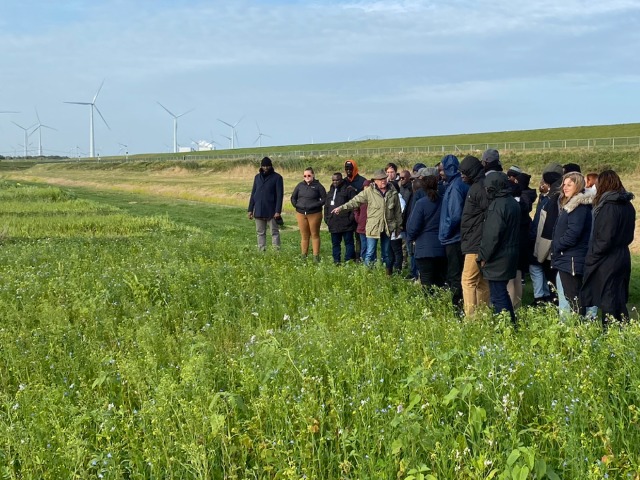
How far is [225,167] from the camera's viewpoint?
3115 inches

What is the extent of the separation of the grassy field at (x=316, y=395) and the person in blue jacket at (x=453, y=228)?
1.40 metres

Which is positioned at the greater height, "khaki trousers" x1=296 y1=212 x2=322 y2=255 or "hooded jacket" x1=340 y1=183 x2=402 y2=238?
"hooded jacket" x1=340 y1=183 x2=402 y2=238

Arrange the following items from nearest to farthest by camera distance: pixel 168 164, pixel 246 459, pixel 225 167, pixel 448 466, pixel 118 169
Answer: pixel 448 466 → pixel 246 459 → pixel 225 167 → pixel 168 164 → pixel 118 169

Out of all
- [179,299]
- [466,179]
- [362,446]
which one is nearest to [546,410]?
[362,446]

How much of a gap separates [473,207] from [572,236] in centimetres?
131

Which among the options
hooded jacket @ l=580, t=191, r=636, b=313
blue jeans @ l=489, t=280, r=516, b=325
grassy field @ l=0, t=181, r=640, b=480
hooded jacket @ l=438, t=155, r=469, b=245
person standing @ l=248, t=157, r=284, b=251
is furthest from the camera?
person standing @ l=248, t=157, r=284, b=251

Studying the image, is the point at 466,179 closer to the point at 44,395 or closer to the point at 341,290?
the point at 341,290

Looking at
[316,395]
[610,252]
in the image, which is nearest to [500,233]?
[610,252]

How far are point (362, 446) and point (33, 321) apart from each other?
566 centimetres

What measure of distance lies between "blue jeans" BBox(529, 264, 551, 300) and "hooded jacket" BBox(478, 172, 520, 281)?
1.71 meters

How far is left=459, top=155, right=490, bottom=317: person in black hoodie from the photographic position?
855cm

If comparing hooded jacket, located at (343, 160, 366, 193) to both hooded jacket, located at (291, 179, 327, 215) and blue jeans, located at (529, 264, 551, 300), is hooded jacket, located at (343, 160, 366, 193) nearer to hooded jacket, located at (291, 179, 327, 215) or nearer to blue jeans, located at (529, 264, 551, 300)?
hooded jacket, located at (291, 179, 327, 215)

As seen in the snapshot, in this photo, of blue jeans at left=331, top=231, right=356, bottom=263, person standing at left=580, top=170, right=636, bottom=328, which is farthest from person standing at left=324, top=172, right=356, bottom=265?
person standing at left=580, top=170, right=636, bottom=328

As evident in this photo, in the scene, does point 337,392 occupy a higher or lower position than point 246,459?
higher
